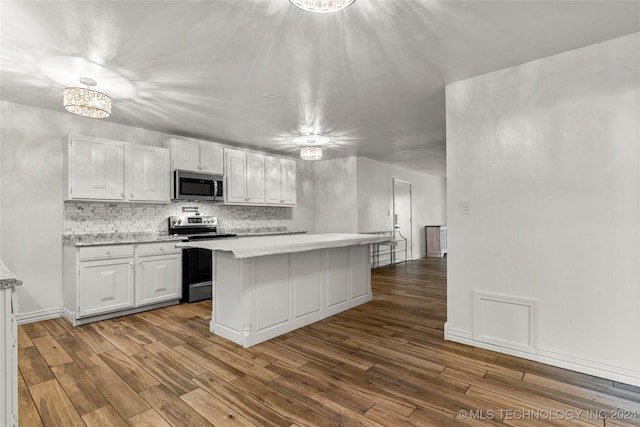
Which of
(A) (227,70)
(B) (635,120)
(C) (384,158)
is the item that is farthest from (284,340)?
(C) (384,158)

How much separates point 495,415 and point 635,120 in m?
2.16

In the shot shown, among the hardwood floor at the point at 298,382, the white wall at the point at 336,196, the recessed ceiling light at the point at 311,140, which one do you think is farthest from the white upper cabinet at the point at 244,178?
the hardwood floor at the point at 298,382

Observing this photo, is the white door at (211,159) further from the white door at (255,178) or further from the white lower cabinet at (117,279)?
the white lower cabinet at (117,279)

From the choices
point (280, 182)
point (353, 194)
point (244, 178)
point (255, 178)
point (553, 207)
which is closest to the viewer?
point (553, 207)

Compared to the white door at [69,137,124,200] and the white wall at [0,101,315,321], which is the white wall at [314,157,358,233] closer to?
the white door at [69,137,124,200]

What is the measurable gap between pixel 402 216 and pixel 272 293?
5.67m

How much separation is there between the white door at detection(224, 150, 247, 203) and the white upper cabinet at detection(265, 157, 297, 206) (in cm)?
49

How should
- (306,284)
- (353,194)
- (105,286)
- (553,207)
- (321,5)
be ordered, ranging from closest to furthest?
(321,5) < (553,207) < (306,284) < (105,286) < (353,194)

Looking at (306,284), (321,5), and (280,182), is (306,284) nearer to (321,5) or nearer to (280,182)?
(321,5)

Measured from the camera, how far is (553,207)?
2.49 meters

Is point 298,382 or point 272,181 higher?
point 272,181

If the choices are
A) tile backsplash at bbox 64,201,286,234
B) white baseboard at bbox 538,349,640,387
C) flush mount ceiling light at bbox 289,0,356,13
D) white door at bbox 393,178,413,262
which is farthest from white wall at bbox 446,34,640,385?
white door at bbox 393,178,413,262

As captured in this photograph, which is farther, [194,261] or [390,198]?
[390,198]

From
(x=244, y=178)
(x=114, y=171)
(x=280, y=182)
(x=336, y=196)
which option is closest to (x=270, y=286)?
(x=114, y=171)
